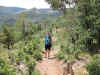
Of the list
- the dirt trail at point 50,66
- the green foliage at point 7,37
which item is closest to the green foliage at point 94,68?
the dirt trail at point 50,66

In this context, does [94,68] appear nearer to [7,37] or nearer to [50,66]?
[50,66]

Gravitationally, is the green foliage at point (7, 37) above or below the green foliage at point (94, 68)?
below

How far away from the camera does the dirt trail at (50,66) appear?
27.5 ft

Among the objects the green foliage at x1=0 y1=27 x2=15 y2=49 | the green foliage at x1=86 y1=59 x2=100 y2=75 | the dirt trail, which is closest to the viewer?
the green foliage at x1=86 y1=59 x2=100 y2=75

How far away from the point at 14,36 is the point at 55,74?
110 ft

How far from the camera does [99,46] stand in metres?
10.4

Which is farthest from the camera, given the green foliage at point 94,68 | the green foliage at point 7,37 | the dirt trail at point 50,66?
the green foliage at point 7,37

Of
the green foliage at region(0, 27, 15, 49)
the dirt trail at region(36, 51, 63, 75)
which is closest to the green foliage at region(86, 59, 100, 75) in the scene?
the dirt trail at region(36, 51, 63, 75)

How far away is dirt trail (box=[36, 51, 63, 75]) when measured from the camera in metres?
8.39

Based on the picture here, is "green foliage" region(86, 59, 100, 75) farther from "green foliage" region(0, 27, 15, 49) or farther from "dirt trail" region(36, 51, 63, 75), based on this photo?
"green foliage" region(0, 27, 15, 49)

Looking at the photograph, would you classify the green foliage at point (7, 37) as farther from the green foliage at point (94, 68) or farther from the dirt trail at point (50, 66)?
the green foliage at point (94, 68)

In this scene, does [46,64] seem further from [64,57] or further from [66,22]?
[66,22]

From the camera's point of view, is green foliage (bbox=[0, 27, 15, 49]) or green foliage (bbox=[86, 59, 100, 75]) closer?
green foliage (bbox=[86, 59, 100, 75])

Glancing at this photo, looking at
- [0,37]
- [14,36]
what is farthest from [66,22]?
[14,36]
